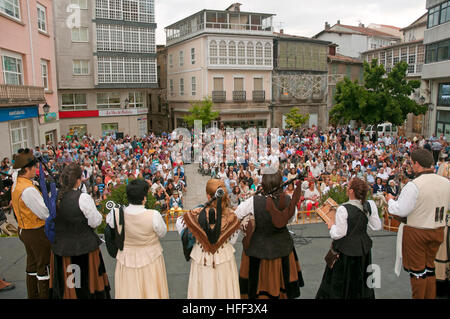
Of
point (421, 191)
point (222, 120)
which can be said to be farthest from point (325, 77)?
point (421, 191)

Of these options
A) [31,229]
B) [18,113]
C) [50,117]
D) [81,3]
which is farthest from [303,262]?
[81,3]

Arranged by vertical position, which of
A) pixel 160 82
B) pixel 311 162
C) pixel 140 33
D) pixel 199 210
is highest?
pixel 140 33

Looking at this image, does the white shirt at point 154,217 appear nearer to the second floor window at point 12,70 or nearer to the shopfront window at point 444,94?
the second floor window at point 12,70

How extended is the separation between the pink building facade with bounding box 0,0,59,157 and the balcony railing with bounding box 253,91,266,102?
17247 millimetres

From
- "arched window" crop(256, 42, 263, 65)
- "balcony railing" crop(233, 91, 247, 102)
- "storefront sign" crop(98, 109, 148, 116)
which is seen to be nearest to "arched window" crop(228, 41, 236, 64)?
"arched window" crop(256, 42, 263, 65)

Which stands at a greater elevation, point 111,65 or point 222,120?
point 111,65

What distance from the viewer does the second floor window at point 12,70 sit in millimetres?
16078

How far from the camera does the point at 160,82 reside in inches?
1588

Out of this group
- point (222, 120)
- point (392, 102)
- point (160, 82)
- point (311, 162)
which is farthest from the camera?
point (160, 82)

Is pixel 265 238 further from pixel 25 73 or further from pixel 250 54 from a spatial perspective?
pixel 250 54

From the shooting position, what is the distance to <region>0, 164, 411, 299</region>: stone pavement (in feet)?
15.7

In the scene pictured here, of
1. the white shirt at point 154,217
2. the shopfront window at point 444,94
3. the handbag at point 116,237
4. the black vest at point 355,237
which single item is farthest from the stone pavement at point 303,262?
the shopfront window at point 444,94
